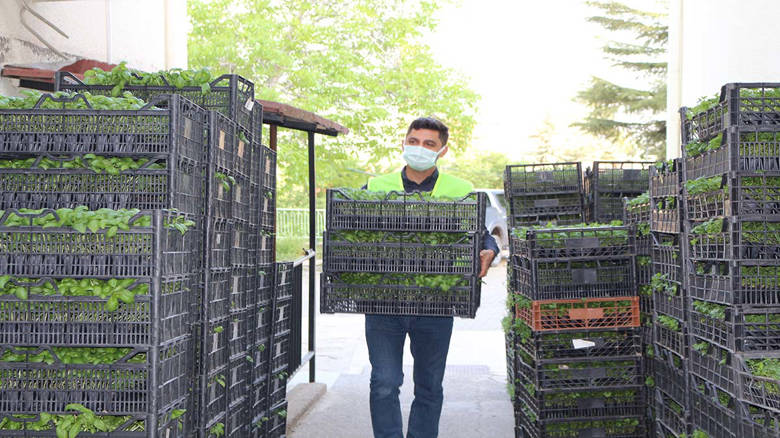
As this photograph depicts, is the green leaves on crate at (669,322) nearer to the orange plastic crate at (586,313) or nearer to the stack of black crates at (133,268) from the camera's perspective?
the orange plastic crate at (586,313)

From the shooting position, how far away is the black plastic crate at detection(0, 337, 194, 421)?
3.82 meters

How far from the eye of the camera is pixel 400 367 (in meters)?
5.82

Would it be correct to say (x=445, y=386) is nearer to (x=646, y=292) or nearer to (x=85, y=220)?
(x=646, y=292)

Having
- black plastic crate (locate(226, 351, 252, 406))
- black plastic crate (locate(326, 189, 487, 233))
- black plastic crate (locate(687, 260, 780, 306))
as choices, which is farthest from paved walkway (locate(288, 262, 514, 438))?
black plastic crate (locate(687, 260, 780, 306))

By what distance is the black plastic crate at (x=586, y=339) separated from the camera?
621 centimetres

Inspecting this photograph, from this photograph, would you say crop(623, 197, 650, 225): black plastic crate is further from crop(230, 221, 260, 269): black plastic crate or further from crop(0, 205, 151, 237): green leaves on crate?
crop(0, 205, 151, 237): green leaves on crate

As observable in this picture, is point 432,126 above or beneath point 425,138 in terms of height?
above

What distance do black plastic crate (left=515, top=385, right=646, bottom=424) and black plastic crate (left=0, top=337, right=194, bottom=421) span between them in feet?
10.7

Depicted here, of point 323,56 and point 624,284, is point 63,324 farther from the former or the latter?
point 323,56

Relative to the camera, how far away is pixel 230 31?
73.4 ft

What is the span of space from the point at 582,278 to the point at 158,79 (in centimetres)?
340

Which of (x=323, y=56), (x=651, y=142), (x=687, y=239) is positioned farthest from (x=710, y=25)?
(x=651, y=142)

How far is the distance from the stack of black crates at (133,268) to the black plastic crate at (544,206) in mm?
4285

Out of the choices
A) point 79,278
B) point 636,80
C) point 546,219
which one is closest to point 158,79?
point 79,278
